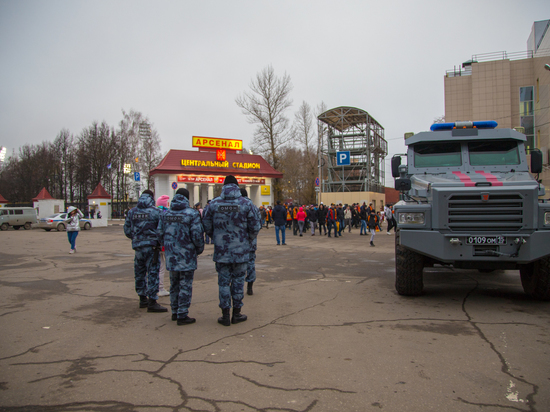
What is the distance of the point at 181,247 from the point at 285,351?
2001mm

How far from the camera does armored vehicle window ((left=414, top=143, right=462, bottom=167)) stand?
23.9 feet

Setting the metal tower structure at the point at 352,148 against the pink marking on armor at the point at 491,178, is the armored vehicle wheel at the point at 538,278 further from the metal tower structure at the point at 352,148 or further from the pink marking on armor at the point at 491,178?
the metal tower structure at the point at 352,148

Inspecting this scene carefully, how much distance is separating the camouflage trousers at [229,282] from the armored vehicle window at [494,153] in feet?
16.2

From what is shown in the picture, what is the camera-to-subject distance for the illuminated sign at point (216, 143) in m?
39.0

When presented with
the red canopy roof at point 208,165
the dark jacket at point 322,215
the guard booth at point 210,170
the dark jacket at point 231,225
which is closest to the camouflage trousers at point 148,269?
the dark jacket at point 231,225

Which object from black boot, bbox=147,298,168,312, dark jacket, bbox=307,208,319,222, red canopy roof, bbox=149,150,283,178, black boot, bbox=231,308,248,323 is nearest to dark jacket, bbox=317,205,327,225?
dark jacket, bbox=307,208,319,222

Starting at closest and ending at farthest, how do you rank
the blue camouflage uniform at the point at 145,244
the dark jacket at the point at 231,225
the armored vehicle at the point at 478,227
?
1. the dark jacket at the point at 231,225
2. the armored vehicle at the point at 478,227
3. the blue camouflage uniform at the point at 145,244

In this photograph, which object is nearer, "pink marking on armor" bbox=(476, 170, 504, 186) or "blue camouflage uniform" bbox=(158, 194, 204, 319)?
"blue camouflage uniform" bbox=(158, 194, 204, 319)

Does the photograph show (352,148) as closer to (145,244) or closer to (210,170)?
(210,170)

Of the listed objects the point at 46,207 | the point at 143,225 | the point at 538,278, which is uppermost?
the point at 46,207

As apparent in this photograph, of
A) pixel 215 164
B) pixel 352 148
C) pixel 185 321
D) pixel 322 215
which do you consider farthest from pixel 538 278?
pixel 352 148

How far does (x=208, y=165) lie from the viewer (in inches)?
1532

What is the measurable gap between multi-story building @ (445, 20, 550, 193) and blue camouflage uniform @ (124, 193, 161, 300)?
112ft

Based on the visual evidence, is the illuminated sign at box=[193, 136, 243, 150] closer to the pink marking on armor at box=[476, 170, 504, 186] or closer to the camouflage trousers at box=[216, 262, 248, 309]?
the pink marking on armor at box=[476, 170, 504, 186]
